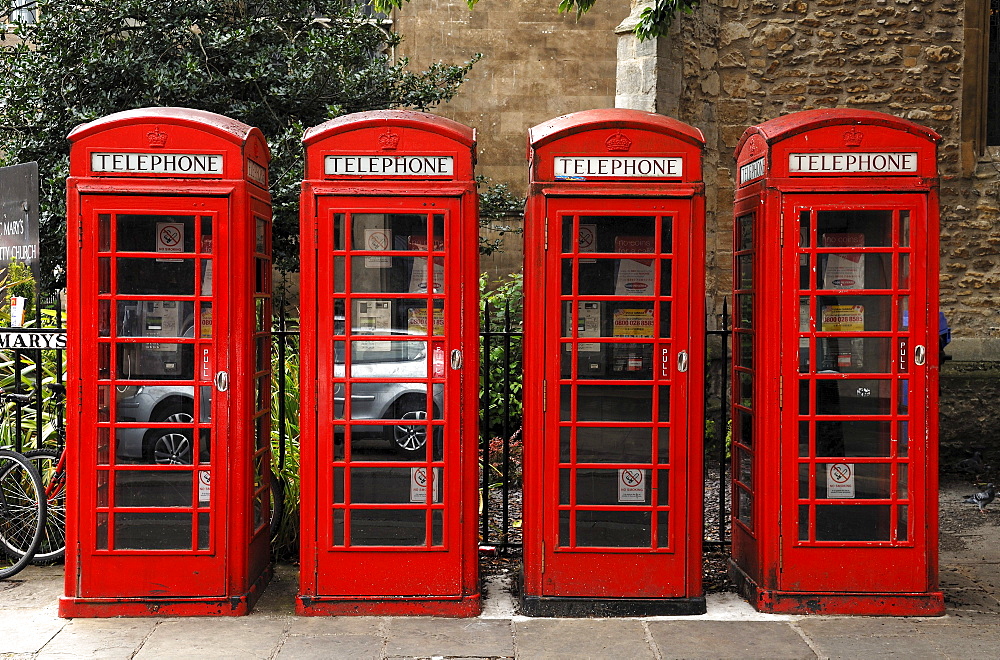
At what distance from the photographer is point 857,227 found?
194 inches

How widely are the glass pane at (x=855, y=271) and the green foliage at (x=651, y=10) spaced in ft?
11.1

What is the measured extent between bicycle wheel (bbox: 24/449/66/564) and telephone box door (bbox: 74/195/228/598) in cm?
112

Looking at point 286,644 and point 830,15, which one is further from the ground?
point 830,15

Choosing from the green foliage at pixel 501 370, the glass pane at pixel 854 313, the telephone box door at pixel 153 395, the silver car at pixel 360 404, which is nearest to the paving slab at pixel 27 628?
the telephone box door at pixel 153 395

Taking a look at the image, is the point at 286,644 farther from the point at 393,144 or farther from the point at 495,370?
the point at 495,370

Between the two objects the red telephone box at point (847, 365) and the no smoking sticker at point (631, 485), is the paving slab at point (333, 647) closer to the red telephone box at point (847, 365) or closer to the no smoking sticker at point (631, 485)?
the no smoking sticker at point (631, 485)

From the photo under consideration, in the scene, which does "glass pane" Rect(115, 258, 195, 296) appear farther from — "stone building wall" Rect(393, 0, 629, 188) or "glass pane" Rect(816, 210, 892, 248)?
"stone building wall" Rect(393, 0, 629, 188)

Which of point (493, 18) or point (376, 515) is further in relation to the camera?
point (493, 18)

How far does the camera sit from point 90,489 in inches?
193

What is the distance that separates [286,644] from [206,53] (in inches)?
234

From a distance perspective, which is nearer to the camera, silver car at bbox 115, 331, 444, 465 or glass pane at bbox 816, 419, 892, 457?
silver car at bbox 115, 331, 444, 465

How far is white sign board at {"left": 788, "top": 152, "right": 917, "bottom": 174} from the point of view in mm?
4887

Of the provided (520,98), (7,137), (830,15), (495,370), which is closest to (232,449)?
(495,370)

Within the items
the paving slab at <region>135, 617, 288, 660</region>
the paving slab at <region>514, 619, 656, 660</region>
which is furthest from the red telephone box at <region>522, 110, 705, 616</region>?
the paving slab at <region>135, 617, 288, 660</region>
